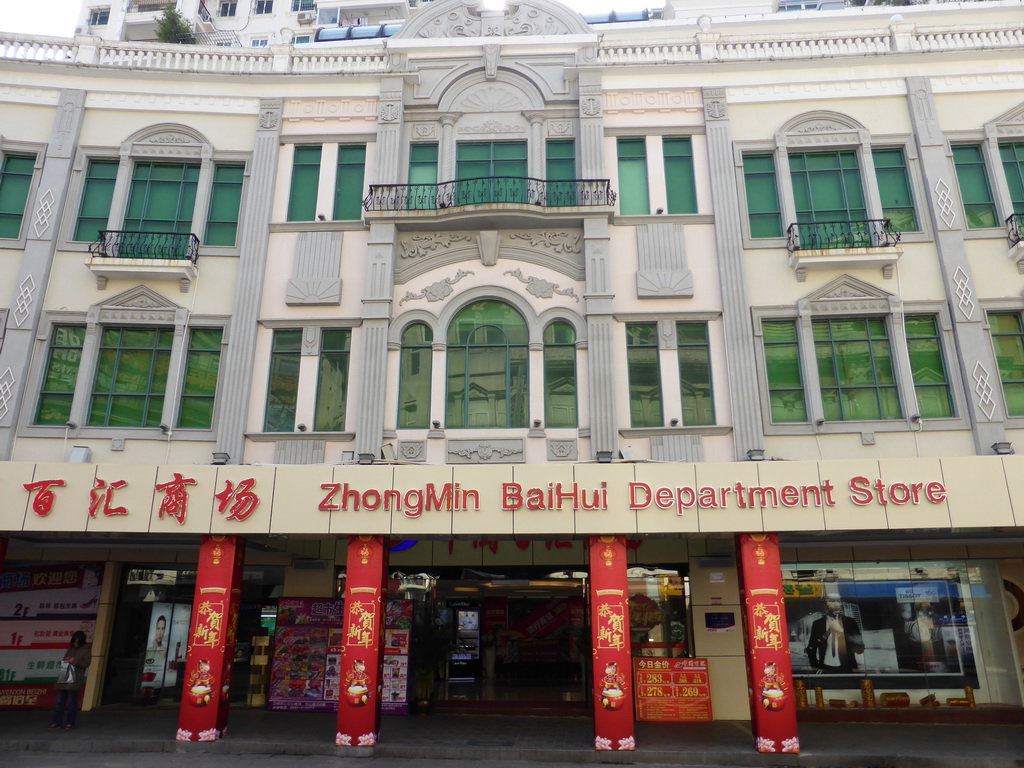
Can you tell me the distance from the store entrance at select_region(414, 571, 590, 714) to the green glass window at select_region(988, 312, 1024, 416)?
29.4 ft

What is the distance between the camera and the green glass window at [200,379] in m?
14.0

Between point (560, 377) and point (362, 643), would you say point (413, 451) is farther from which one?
point (362, 643)

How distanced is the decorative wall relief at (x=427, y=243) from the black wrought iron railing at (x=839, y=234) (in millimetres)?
6684

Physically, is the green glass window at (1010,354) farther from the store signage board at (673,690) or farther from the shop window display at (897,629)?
the store signage board at (673,690)

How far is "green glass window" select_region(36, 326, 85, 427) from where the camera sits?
13883 mm

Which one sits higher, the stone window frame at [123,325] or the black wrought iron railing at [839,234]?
the black wrought iron railing at [839,234]

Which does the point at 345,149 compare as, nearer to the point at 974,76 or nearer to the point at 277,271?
the point at 277,271

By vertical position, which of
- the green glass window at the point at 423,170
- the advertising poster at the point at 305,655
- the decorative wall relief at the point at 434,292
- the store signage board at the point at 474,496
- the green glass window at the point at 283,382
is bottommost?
the advertising poster at the point at 305,655

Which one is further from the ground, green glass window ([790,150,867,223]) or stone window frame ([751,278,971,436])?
green glass window ([790,150,867,223])

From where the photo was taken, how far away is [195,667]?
1141 centimetres

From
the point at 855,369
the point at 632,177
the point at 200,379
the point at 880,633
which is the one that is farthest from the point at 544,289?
the point at 880,633

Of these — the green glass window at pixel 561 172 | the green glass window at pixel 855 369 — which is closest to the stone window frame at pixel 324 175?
the green glass window at pixel 561 172

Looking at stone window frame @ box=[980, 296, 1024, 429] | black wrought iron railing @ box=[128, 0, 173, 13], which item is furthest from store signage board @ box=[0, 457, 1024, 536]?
black wrought iron railing @ box=[128, 0, 173, 13]

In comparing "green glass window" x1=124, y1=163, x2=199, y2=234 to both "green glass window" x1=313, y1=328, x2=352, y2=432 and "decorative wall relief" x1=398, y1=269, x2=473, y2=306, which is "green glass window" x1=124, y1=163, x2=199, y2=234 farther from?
"decorative wall relief" x1=398, y1=269, x2=473, y2=306
